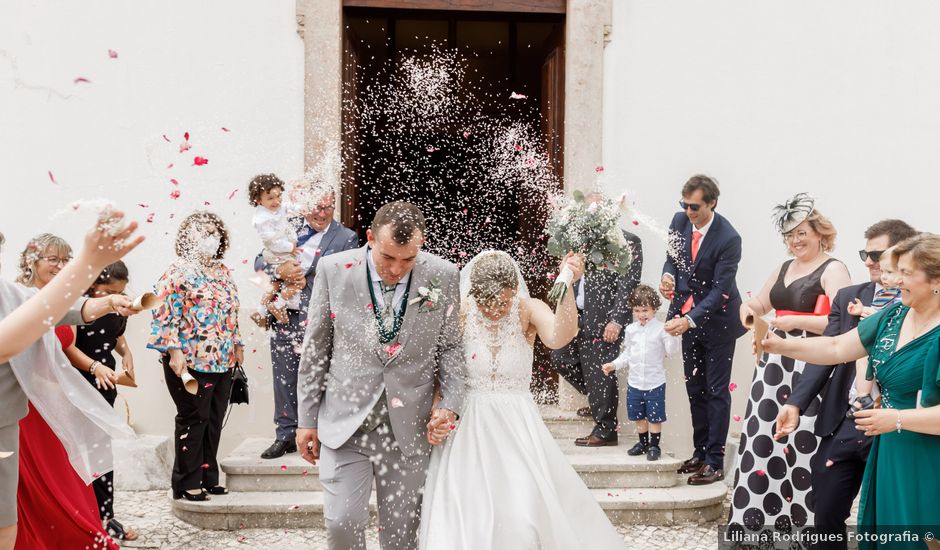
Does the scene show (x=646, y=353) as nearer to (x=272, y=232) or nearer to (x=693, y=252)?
(x=693, y=252)

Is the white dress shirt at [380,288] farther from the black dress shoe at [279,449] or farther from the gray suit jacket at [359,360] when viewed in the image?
the black dress shoe at [279,449]

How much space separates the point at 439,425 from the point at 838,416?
7.38 ft

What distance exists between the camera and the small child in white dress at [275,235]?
6285 millimetres

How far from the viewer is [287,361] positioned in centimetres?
645

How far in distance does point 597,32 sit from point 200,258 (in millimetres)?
4134

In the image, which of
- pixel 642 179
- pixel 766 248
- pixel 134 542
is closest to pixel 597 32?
pixel 642 179

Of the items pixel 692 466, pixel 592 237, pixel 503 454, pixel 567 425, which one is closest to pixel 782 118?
pixel 692 466

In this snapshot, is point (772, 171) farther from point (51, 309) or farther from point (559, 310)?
point (51, 309)

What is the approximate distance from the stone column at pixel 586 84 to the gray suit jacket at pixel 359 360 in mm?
3675

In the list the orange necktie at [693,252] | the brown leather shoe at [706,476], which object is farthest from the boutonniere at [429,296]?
the brown leather shoe at [706,476]

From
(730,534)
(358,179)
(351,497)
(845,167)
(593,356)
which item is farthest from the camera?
(358,179)

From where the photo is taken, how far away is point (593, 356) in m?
6.96

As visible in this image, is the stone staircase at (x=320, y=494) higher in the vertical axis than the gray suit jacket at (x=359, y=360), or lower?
lower

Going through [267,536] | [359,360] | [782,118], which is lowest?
[267,536]
